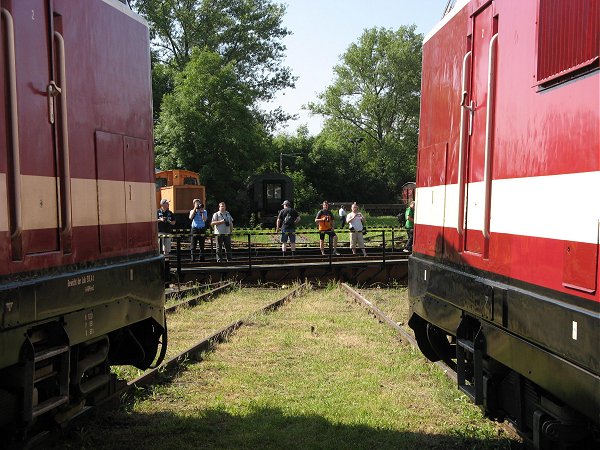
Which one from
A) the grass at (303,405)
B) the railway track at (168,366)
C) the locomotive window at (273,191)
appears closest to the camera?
the railway track at (168,366)

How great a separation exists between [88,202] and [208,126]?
3854 centimetres

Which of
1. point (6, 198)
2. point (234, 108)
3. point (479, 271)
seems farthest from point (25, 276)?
point (234, 108)

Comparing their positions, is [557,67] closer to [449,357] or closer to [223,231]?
[449,357]

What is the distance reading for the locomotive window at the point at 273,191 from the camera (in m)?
45.6

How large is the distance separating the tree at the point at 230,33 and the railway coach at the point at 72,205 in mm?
44255

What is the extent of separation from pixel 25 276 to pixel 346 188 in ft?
203

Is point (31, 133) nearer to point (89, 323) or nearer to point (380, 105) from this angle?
point (89, 323)

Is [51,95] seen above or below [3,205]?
above

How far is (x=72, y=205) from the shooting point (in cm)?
454

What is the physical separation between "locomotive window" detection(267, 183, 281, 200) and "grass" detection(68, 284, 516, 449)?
36.4m

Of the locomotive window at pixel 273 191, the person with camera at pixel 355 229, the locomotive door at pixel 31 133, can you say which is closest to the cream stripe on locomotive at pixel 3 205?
the locomotive door at pixel 31 133

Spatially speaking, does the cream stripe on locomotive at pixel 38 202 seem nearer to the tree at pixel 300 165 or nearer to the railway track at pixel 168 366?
the railway track at pixel 168 366

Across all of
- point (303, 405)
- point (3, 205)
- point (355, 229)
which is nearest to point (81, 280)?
point (3, 205)

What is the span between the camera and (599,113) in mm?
3174
